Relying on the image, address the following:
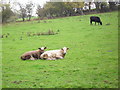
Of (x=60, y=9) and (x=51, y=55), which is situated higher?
(x=60, y=9)

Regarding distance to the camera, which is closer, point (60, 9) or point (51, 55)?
point (51, 55)

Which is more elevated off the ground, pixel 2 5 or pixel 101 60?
pixel 2 5

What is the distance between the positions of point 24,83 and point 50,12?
52965mm

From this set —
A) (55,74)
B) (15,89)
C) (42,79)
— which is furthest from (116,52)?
(15,89)

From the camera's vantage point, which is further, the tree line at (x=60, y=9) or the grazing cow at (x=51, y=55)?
the tree line at (x=60, y=9)

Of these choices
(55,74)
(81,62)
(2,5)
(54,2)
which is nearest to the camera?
(55,74)

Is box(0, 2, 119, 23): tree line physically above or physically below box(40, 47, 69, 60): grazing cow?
above

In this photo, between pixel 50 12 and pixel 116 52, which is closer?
pixel 116 52

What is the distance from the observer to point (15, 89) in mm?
6711

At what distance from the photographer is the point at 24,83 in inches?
286

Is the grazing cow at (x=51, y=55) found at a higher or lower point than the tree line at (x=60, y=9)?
lower

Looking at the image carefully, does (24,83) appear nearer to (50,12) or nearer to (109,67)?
(109,67)

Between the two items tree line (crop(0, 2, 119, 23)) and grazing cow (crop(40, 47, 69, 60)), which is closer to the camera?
grazing cow (crop(40, 47, 69, 60))

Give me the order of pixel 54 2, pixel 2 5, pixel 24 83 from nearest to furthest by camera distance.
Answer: pixel 24 83, pixel 2 5, pixel 54 2
